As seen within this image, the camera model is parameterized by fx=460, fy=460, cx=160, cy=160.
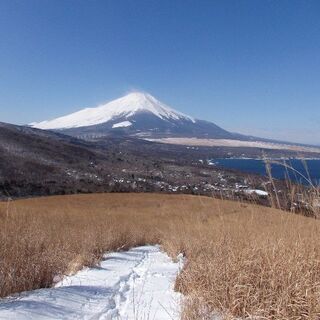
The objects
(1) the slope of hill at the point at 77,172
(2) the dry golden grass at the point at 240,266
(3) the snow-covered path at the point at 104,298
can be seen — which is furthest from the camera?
(1) the slope of hill at the point at 77,172

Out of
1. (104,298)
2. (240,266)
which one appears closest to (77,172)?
(104,298)

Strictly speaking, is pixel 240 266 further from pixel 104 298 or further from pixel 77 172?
pixel 77 172

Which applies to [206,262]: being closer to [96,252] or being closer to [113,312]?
[113,312]

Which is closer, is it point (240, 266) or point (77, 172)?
point (240, 266)

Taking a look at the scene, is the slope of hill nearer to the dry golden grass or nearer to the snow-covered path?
the snow-covered path

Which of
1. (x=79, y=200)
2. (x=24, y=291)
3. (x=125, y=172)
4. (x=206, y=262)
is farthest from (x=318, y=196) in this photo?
(x=125, y=172)

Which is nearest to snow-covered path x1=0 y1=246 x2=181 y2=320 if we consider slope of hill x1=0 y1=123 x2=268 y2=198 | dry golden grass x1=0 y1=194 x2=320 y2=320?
dry golden grass x1=0 y1=194 x2=320 y2=320

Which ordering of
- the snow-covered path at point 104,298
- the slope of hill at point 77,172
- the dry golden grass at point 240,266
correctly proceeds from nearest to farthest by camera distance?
the dry golden grass at point 240,266 → the snow-covered path at point 104,298 → the slope of hill at point 77,172

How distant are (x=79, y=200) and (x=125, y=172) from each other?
2300 inches

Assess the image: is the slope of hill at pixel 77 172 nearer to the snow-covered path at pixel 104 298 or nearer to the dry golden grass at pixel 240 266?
the snow-covered path at pixel 104 298

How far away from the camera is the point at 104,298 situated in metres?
3.87

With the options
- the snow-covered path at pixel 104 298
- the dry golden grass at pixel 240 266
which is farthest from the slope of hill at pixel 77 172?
the dry golden grass at pixel 240 266

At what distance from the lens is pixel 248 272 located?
133 inches

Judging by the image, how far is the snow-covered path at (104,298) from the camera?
3.14 m
